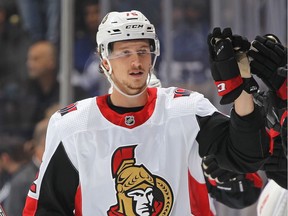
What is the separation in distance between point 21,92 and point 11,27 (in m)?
0.41

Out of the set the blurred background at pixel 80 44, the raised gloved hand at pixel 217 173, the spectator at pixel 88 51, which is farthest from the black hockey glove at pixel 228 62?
the spectator at pixel 88 51

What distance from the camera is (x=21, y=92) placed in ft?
15.4

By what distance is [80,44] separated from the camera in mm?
4508

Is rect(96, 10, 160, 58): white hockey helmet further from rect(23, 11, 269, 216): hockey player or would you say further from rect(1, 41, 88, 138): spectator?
rect(1, 41, 88, 138): spectator

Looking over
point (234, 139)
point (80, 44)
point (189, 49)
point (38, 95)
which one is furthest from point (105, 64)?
point (38, 95)

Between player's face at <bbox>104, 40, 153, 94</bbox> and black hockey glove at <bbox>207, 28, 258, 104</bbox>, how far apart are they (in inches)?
12.4

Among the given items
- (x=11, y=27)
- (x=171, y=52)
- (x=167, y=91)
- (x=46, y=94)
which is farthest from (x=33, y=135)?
(x=167, y=91)

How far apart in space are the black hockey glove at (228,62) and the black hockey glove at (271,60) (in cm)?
4

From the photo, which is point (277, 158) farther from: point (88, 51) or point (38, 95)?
point (38, 95)

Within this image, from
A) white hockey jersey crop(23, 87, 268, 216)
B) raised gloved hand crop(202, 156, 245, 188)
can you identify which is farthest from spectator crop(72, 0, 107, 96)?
white hockey jersey crop(23, 87, 268, 216)

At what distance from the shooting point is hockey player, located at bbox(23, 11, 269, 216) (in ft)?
8.32

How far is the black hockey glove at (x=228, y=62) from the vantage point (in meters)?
2.27

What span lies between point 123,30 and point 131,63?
107 mm

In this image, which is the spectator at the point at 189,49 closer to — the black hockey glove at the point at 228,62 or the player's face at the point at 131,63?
the player's face at the point at 131,63
